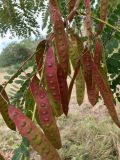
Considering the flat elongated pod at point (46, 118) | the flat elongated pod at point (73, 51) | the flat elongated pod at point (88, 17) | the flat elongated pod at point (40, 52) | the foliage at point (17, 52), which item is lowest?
the foliage at point (17, 52)

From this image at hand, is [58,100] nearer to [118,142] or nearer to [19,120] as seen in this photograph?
[19,120]

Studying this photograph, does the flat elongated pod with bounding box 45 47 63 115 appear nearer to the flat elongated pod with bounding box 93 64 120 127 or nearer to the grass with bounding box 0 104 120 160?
the flat elongated pod with bounding box 93 64 120 127

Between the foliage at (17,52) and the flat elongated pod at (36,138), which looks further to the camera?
the foliage at (17,52)

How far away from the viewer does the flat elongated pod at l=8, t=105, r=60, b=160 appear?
0.62 meters

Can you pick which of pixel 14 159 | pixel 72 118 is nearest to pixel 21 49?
pixel 72 118


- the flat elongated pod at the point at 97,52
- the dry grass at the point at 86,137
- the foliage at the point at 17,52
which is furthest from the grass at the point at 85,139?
the foliage at the point at 17,52

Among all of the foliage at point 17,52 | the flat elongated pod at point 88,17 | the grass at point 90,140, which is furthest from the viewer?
the foliage at point 17,52

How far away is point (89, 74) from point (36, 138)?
0.20 meters

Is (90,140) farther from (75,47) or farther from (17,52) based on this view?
(17,52)

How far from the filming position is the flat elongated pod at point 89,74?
0.75 metres

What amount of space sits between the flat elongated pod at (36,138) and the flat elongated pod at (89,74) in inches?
6.6

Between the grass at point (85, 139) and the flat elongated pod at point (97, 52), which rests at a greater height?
the flat elongated pod at point (97, 52)

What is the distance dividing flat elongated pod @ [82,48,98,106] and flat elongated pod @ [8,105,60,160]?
0.17m

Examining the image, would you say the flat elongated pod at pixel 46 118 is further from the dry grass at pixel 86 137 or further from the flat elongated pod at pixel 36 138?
the dry grass at pixel 86 137
